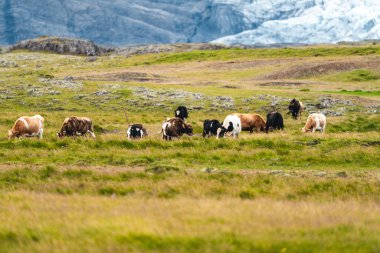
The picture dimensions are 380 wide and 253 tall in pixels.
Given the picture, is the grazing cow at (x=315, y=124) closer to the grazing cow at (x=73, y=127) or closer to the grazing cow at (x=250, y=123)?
the grazing cow at (x=250, y=123)

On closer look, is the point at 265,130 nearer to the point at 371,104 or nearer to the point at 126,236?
the point at 371,104

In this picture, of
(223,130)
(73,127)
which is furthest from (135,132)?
(223,130)

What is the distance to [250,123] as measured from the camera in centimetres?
3369

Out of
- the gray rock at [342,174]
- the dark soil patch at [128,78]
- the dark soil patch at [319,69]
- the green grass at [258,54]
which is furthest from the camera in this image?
the green grass at [258,54]

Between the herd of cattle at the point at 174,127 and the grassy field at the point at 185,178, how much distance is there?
1.67 meters

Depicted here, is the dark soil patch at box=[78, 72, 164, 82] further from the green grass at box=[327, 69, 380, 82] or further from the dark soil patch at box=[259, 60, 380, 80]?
the green grass at box=[327, 69, 380, 82]

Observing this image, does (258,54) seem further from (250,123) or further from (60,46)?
(250,123)

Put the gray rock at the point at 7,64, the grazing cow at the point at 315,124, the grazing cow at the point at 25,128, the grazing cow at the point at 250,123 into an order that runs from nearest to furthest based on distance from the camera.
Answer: the grazing cow at the point at 25,128
the grazing cow at the point at 250,123
the grazing cow at the point at 315,124
the gray rock at the point at 7,64

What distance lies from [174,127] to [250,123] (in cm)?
520

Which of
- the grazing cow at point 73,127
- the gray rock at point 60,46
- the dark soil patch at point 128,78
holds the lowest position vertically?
the grazing cow at point 73,127

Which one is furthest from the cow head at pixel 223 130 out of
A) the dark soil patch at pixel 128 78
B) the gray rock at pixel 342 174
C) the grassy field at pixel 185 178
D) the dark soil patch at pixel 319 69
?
the dark soil patch at pixel 319 69

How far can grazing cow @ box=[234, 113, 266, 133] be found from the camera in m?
33.4

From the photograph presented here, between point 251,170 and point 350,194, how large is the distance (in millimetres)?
5893

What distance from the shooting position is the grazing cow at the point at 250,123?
33391 mm
